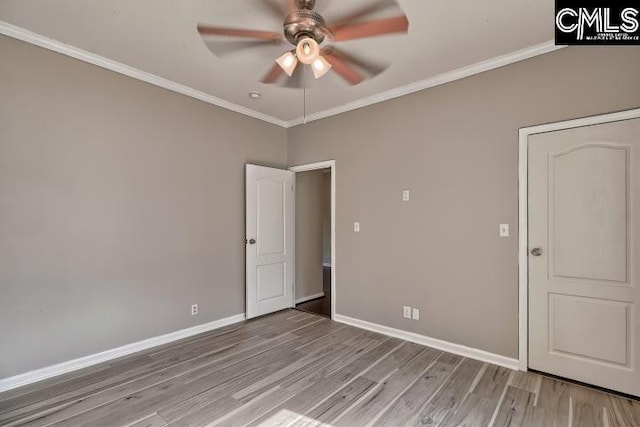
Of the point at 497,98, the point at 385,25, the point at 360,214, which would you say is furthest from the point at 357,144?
the point at 385,25

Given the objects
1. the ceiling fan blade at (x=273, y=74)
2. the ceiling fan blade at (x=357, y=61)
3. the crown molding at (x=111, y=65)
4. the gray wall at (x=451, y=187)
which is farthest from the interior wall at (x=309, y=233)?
the ceiling fan blade at (x=357, y=61)

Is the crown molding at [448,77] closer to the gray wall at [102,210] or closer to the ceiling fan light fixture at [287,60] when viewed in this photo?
the ceiling fan light fixture at [287,60]

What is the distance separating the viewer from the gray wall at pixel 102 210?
7.79 feet

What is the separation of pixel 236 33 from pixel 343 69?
0.74 m

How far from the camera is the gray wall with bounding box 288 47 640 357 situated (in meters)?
2.47

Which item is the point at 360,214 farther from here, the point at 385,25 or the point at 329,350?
the point at 385,25

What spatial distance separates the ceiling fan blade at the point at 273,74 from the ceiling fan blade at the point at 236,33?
1.07ft

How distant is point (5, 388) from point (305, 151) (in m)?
3.64

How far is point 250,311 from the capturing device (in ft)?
12.9

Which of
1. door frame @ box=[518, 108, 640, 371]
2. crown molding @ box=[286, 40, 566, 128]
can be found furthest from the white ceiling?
door frame @ box=[518, 108, 640, 371]

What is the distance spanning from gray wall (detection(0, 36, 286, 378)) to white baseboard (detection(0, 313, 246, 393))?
0.18ft

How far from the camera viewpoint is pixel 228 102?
374 centimetres

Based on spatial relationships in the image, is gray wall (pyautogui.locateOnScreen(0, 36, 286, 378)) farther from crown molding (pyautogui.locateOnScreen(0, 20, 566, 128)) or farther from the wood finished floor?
the wood finished floor

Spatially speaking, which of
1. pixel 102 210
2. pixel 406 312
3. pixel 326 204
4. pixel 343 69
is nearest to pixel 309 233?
pixel 326 204
